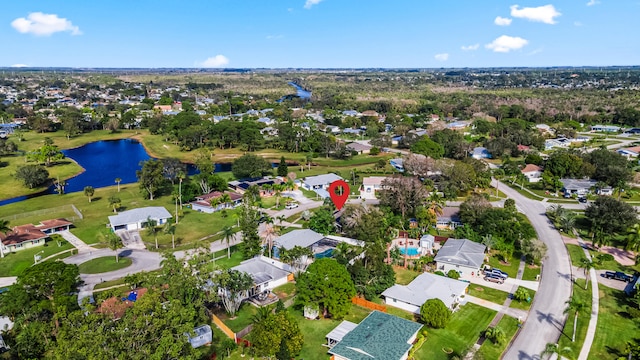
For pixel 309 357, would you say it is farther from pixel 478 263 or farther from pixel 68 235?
pixel 68 235

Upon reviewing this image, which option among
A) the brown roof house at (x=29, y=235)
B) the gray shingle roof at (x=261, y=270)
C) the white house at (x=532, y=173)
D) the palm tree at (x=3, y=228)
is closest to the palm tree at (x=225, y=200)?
the brown roof house at (x=29, y=235)

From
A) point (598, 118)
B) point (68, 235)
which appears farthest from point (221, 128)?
point (598, 118)

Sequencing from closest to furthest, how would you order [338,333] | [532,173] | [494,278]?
[338,333]
[494,278]
[532,173]

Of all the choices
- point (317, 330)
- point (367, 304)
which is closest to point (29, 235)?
point (317, 330)

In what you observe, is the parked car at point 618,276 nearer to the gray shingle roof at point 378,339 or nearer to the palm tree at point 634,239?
the palm tree at point 634,239

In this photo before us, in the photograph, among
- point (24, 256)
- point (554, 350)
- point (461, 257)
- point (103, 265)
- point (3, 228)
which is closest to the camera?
point (554, 350)

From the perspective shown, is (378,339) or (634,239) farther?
(634,239)

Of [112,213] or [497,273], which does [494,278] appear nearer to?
[497,273]
